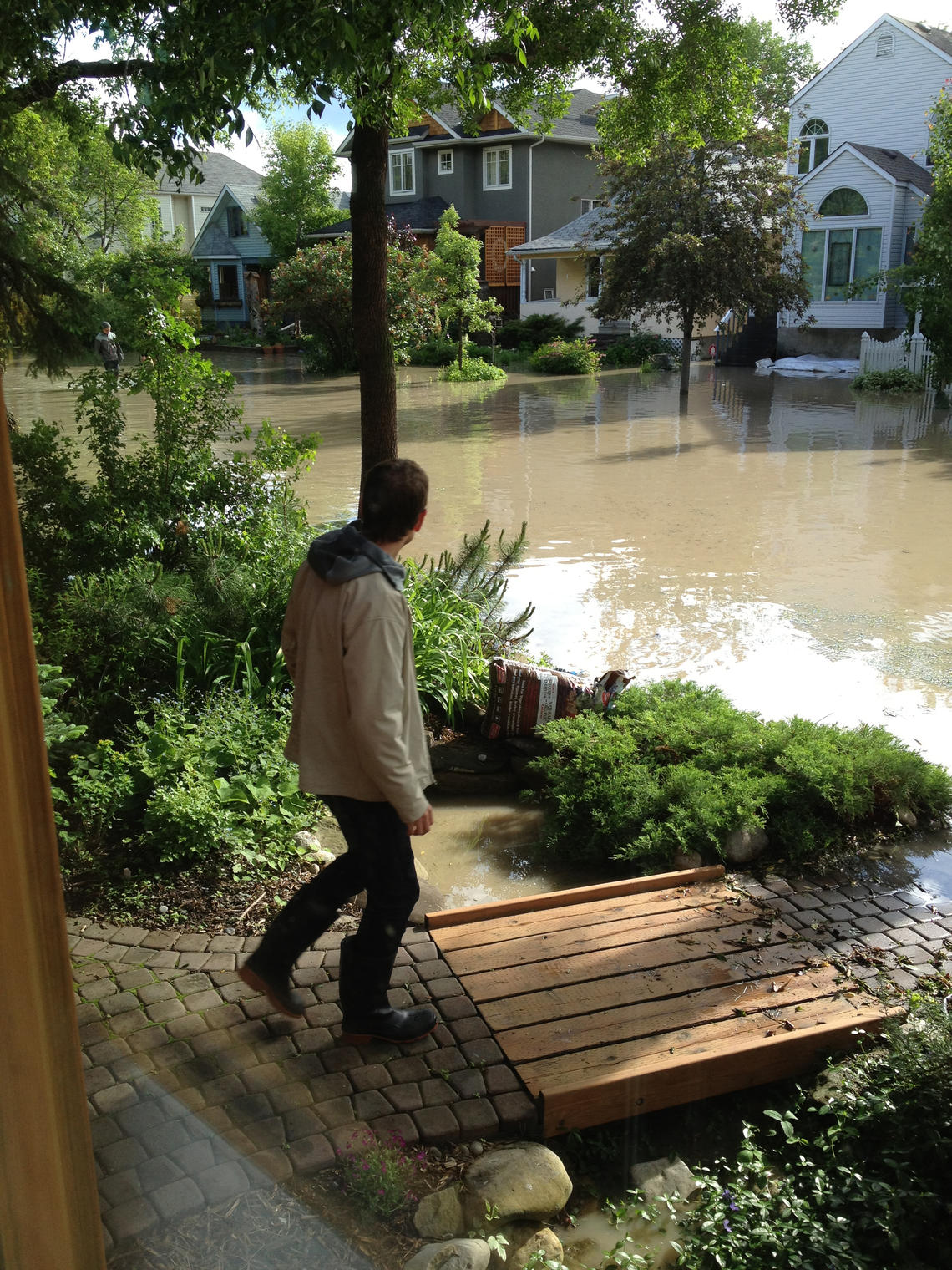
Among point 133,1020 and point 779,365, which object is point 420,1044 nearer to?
point 133,1020

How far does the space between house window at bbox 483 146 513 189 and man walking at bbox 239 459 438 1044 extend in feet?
140

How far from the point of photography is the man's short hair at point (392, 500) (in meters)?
3.10

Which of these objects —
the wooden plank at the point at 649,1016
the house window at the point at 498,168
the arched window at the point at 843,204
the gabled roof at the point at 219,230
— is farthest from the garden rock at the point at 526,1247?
the gabled roof at the point at 219,230

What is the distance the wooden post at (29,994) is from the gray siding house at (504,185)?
41496mm

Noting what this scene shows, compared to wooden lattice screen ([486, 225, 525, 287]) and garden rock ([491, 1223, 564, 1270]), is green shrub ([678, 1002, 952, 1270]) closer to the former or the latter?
garden rock ([491, 1223, 564, 1270])

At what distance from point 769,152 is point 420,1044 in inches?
897

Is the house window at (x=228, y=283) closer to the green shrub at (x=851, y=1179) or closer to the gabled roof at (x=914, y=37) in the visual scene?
the gabled roof at (x=914, y=37)

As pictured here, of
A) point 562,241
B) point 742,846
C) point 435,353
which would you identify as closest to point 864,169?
point 562,241

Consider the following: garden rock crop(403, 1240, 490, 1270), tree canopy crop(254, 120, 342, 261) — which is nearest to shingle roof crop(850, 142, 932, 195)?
tree canopy crop(254, 120, 342, 261)

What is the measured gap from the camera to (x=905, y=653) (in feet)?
28.1

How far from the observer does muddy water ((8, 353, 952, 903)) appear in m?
7.65

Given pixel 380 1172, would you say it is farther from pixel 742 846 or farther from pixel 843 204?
pixel 843 204

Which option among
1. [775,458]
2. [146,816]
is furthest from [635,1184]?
[775,458]

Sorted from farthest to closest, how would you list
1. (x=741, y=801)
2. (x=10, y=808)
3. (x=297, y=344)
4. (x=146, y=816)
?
(x=297, y=344), (x=741, y=801), (x=146, y=816), (x=10, y=808)
